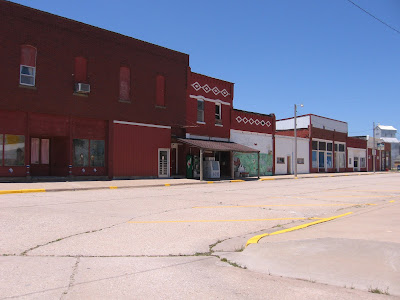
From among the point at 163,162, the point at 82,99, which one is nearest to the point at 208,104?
the point at 163,162

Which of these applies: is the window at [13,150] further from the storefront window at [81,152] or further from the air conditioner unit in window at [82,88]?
the air conditioner unit in window at [82,88]

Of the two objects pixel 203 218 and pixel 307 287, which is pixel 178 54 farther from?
pixel 307 287

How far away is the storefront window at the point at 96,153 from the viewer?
25.3 m

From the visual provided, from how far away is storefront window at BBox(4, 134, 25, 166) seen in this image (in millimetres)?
21656

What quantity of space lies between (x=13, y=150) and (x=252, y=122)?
74.1 ft

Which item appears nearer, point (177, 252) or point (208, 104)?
→ point (177, 252)

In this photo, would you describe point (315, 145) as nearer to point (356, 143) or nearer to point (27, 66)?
point (356, 143)

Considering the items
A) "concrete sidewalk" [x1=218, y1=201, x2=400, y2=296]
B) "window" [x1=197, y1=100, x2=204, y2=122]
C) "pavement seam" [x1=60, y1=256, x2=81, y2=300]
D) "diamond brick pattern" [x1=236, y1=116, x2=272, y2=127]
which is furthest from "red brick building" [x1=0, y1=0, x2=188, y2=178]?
"concrete sidewalk" [x1=218, y1=201, x2=400, y2=296]

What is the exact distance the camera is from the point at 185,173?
31.0 m

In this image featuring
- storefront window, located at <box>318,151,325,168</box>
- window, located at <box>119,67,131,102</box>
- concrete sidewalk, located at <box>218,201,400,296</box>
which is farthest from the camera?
storefront window, located at <box>318,151,325,168</box>

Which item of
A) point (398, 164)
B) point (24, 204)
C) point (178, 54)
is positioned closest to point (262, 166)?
point (178, 54)

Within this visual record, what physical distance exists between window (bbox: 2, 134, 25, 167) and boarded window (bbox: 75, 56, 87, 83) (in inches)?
202

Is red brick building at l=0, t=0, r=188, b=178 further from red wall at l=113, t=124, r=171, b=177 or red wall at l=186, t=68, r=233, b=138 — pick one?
red wall at l=186, t=68, r=233, b=138

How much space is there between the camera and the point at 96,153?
83.6 feet
